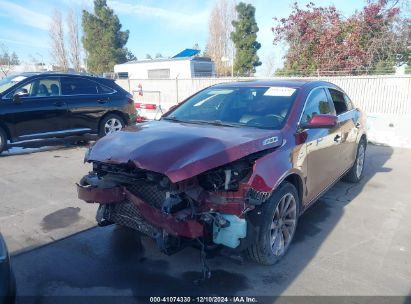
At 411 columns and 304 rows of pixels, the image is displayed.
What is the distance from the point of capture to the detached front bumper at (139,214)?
290 cm

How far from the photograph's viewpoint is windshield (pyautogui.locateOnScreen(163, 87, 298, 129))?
3.95 m

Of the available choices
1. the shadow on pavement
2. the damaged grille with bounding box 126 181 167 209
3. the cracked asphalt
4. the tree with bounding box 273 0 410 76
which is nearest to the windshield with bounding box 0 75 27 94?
the shadow on pavement

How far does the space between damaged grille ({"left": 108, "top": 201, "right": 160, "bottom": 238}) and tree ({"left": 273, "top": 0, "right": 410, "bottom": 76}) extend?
15406 millimetres

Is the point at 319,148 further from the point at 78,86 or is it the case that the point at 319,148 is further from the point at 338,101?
the point at 78,86

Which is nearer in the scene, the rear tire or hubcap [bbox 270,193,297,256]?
hubcap [bbox 270,193,297,256]

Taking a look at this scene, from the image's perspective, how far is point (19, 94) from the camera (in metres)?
7.81

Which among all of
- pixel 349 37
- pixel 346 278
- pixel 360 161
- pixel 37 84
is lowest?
pixel 346 278

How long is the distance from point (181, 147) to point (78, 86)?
665cm

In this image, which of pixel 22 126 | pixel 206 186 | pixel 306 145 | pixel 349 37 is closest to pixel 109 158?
pixel 206 186

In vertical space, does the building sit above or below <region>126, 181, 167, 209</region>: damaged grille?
above

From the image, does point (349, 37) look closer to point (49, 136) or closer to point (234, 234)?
point (49, 136)

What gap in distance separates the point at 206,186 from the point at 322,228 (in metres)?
1.98

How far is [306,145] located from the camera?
385 centimetres

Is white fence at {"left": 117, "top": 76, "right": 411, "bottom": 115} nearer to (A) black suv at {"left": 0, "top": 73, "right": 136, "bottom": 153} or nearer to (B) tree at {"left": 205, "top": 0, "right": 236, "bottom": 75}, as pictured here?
(A) black suv at {"left": 0, "top": 73, "right": 136, "bottom": 153}
